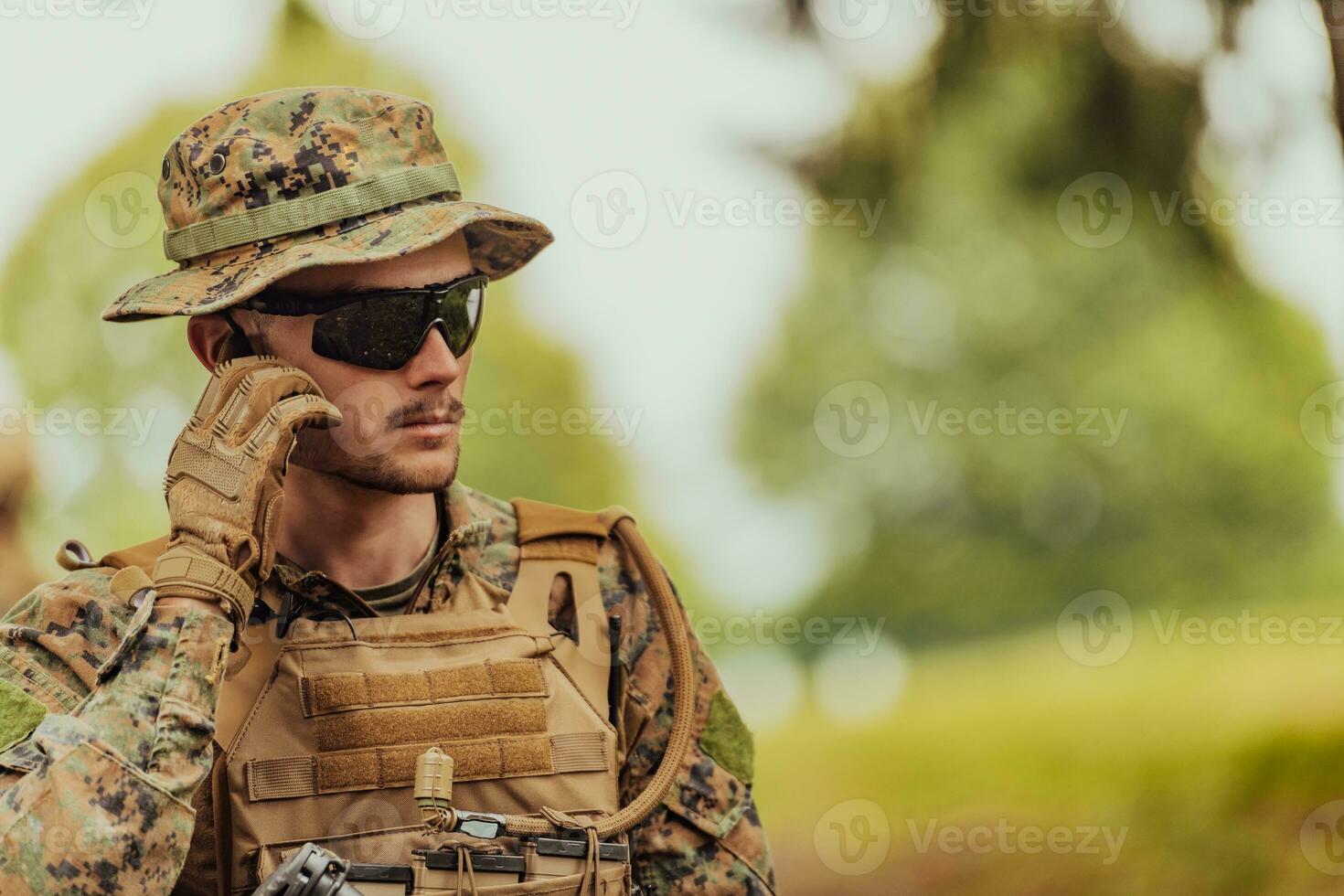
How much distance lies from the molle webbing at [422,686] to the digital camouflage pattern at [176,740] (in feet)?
0.49

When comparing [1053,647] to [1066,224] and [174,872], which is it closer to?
[1066,224]

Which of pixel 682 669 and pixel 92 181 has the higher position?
pixel 92 181

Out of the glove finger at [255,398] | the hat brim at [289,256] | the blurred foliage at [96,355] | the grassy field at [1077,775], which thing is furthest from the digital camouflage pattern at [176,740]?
the grassy field at [1077,775]

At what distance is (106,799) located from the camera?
61.5 inches

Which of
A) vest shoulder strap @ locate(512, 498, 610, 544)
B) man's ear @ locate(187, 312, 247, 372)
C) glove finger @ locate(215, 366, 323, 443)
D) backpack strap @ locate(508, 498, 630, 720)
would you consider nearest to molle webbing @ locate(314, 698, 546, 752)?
backpack strap @ locate(508, 498, 630, 720)

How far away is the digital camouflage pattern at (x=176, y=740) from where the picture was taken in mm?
1555

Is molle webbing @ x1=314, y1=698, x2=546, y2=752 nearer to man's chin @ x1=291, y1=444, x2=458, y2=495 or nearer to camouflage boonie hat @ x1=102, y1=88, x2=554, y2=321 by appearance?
man's chin @ x1=291, y1=444, x2=458, y2=495

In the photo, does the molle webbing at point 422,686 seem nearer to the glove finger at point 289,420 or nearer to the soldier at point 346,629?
the soldier at point 346,629

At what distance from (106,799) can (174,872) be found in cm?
13

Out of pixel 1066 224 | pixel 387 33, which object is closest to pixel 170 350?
pixel 387 33

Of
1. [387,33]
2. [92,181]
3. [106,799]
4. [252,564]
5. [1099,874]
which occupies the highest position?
[387,33]

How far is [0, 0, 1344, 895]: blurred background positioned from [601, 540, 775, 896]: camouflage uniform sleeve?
176 cm

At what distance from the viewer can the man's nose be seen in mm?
1915

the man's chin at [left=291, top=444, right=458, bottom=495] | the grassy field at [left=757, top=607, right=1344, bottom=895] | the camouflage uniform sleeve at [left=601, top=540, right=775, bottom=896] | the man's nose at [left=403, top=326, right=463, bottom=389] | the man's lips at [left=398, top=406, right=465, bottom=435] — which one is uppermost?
the man's nose at [left=403, top=326, right=463, bottom=389]
